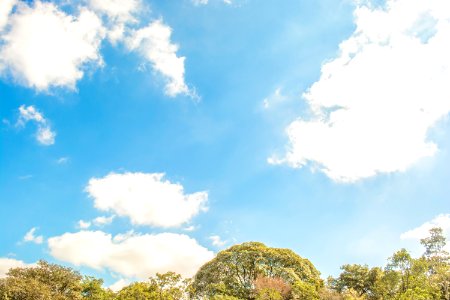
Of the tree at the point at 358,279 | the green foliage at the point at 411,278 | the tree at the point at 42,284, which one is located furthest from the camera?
the tree at the point at 358,279

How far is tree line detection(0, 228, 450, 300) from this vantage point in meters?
31.8

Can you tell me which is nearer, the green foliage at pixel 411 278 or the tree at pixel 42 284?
the green foliage at pixel 411 278

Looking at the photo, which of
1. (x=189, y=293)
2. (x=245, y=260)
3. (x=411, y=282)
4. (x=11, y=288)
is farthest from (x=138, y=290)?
(x=411, y=282)

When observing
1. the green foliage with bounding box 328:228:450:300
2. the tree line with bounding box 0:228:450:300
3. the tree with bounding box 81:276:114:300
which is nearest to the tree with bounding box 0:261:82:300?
the tree line with bounding box 0:228:450:300

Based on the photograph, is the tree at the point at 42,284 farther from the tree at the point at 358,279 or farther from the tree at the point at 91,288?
the tree at the point at 358,279

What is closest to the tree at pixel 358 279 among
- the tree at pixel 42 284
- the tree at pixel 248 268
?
the tree at pixel 248 268

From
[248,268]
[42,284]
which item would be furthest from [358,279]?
[42,284]

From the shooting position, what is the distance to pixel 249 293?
43344 mm

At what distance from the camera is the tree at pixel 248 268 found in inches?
1759

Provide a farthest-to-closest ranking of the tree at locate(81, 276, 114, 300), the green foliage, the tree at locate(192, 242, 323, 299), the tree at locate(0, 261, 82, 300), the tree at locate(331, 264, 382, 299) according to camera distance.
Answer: the tree at locate(81, 276, 114, 300) → the tree at locate(331, 264, 382, 299) → the tree at locate(192, 242, 323, 299) → the tree at locate(0, 261, 82, 300) → the green foliage

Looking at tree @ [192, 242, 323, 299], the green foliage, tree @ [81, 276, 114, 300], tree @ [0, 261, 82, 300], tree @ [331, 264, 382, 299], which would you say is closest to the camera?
the green foliage

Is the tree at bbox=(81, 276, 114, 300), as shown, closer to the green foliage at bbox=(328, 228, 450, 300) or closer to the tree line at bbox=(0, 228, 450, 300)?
the tree line at bbox=(0, 228, 450, 300)

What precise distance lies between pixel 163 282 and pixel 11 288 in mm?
15537

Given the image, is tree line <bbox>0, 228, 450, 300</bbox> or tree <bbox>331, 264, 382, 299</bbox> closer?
tree line <bbox>0, 228, 450, 300</bbox>
